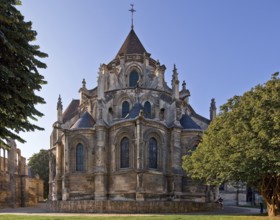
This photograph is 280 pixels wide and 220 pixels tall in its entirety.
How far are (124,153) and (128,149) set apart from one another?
647 mm

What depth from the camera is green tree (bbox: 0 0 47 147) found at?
30.1 ft

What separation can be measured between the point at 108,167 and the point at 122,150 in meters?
2.21

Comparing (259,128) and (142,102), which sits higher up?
(142,102)

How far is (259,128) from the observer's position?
20.8m

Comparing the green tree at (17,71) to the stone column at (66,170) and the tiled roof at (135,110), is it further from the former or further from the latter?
the stone column at (66,170)

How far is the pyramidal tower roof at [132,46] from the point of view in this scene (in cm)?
4775

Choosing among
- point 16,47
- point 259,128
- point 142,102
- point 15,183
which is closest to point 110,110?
point 142,102

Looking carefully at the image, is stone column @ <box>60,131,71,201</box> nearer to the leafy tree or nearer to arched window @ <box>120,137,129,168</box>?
arched window @ <box>120,137,129,168</box>

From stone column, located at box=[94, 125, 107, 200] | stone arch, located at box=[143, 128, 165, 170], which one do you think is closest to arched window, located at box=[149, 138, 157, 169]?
stone arch, located at box=[143, 128, 165, 170]

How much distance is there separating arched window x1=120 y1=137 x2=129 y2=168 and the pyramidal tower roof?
14.7 metres

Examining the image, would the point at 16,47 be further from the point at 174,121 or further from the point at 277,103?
the point at 174,121

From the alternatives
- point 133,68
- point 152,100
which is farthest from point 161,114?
point 133,68

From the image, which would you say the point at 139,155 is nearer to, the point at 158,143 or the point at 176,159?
the point at 158,143

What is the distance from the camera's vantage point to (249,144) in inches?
834
